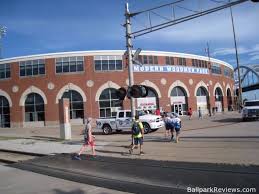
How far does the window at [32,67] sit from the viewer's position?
49.8 m

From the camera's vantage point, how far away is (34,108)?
50.3 m

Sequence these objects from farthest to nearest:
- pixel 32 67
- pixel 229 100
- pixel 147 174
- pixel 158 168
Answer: pixel 229 100
pixel 32 67
pixel 158 168
pixel 147 174

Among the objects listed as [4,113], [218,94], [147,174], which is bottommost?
[147,174]

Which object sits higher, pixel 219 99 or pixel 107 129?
pixel 219 99

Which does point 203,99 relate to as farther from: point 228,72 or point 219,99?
point 228,72

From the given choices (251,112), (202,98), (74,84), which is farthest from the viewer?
(202,98)

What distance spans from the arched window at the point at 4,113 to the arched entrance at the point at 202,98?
2984 centimetres

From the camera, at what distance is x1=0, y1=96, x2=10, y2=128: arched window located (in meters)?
51.7

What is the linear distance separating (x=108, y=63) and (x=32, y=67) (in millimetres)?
10704

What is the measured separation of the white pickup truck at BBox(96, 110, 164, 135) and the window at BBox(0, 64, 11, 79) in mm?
26918

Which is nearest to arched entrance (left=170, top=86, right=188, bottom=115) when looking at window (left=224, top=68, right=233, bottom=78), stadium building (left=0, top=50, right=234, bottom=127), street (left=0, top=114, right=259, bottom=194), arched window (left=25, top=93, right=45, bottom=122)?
stadium building (left=0, top=50, right=234, bottom=127)

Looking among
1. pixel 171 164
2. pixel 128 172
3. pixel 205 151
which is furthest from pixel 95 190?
pixel 205 151

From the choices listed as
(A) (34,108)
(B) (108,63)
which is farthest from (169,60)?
(A) (34,108)

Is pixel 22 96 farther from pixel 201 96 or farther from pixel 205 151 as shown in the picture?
pixel 205 151
